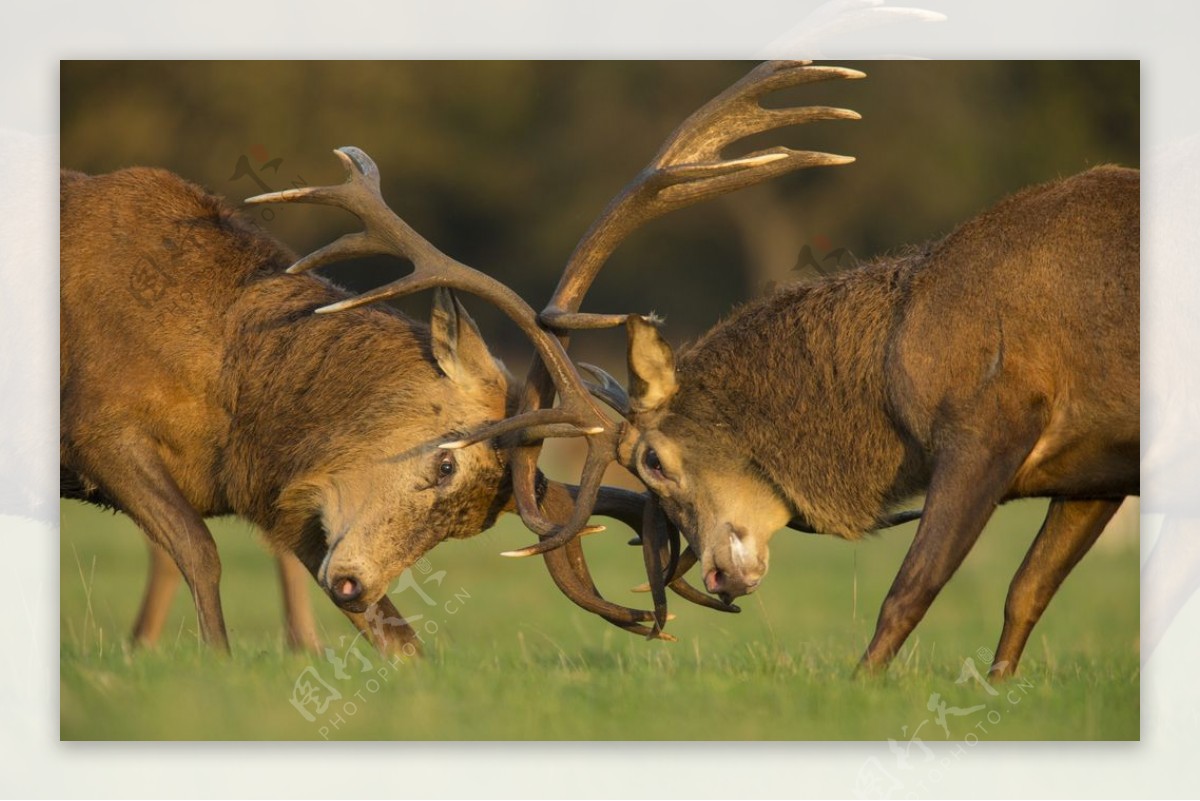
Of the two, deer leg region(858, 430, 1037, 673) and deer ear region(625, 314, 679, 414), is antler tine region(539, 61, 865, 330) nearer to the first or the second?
deer ear region(625, 314, 679, 414)

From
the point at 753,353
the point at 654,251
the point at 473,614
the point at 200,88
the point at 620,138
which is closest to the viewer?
the point at 753,353

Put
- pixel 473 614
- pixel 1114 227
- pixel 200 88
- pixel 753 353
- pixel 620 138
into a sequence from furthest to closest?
pixel 620 138
pixel 473 614
pixel 200 88
pixel 753 353
pixel 1114 227

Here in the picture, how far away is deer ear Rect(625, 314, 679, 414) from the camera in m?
7.95

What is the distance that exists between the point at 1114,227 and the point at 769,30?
1.62 metres

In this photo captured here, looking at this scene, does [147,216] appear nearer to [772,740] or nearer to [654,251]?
[772,740]

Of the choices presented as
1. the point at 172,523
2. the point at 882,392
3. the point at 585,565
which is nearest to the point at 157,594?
the point at 172,523

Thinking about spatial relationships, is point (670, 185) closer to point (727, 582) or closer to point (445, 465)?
point (445, 465)

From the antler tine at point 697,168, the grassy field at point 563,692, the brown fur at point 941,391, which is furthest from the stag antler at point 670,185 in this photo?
the grassy field at point 563,692

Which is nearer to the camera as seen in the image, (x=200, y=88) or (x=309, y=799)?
(x=309, y=799)

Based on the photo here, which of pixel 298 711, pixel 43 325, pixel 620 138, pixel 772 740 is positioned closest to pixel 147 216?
pixel 43 325

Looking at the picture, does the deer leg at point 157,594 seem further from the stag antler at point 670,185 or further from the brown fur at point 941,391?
the brown fur at point 941,391

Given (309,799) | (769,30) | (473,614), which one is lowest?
(473,614)

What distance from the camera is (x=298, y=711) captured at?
286 inches

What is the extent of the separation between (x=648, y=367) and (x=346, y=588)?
5.14 feet
